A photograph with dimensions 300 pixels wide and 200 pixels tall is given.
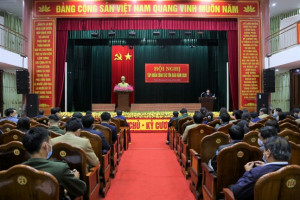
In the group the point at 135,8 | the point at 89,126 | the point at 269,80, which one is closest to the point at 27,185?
the point at 89,126

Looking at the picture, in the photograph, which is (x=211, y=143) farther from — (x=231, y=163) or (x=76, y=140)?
(x=76, y=140)

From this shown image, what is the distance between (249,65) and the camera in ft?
31.5

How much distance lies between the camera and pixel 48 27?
948 centimetres

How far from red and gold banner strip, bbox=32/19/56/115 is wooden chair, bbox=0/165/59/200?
8399 millimetres

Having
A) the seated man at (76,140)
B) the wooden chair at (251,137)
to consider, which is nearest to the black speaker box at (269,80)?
the wooden chair at (251,137)

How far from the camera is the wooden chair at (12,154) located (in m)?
2.23

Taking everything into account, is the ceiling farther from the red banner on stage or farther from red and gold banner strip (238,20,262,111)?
the red banner on stage

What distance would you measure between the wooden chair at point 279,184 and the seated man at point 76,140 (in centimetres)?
145

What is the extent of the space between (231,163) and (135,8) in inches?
319

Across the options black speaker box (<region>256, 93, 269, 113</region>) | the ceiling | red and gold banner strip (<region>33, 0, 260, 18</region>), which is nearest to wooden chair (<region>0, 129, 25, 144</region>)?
→ red and gold banner strip (<region>33, 0, 260, 18</region>)

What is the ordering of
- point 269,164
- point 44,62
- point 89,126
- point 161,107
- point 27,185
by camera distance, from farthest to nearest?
point 161,107 < point 44,62 < point 89,126 < point 269,164 < point 27,185

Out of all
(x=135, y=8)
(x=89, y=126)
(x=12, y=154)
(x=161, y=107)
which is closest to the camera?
(x=12, y=154)

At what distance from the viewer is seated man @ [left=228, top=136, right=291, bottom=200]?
1544 mm

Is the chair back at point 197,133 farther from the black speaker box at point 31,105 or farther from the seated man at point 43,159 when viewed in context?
the black speaker box at point 31,105
